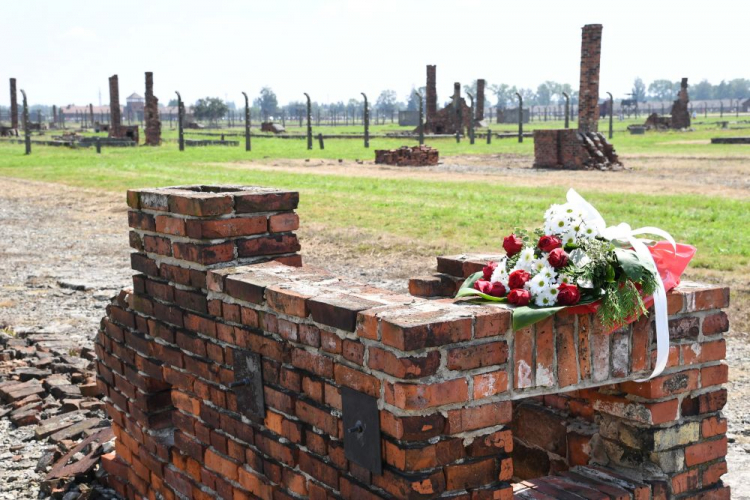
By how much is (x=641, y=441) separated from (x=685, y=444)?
16 cm

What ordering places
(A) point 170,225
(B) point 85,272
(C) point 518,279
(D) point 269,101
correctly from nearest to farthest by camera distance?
(C) point 518,279 < (A) point 170,225 < (B) point 85,272 < (D) point 269,101

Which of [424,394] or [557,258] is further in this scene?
[557,258]

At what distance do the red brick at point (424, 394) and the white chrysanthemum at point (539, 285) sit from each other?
38 cm

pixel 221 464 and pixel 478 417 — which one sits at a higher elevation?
pixel 478 417

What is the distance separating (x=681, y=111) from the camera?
51.3m

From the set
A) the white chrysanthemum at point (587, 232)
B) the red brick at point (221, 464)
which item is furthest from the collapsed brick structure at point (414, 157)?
the white chrysanthemum at point (587, 232)

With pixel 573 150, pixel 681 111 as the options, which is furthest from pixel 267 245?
pixel 681 111

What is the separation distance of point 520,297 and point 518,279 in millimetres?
96

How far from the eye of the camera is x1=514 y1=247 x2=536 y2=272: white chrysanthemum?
269 cm

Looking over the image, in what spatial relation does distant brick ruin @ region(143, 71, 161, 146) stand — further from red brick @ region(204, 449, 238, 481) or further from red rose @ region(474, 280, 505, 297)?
red rose @ region(474, 280, 505, 297)

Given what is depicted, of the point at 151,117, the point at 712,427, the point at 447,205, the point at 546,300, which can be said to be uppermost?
the point at 151,117

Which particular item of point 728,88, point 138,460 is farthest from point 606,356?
point 728,88

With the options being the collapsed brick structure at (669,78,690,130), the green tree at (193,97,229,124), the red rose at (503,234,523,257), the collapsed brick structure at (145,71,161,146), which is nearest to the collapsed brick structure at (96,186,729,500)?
the red rose at (503,234,523,257)

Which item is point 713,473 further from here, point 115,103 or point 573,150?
point 115,103
